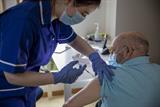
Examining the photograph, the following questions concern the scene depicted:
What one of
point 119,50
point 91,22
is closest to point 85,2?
point 119,50

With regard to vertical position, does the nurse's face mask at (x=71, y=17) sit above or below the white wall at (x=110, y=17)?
above

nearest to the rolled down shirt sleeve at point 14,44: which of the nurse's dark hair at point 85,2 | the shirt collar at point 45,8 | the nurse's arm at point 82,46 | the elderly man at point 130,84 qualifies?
the shirt collar at point 45,8

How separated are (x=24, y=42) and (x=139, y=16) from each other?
5.82 ft

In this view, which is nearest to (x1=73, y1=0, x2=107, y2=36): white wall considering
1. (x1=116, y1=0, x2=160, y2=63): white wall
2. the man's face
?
(x1=116, y1=0, x2=160, y2=63): white wall

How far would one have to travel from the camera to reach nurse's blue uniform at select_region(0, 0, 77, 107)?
3.73 ft

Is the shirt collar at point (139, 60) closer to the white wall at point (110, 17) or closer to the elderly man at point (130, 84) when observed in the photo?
the elderly man at point (130, 84)

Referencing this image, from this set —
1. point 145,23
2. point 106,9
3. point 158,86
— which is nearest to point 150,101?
point 158,86

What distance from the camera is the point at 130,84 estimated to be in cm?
121

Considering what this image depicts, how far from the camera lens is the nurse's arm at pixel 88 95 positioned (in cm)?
128

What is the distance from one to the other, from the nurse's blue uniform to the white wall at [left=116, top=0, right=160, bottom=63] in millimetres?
1295

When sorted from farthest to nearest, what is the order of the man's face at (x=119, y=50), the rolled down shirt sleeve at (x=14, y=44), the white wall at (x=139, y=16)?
the white wall at (x=139, y=16) → the man's face at (x=119, y=50) → the rolled down shirt sleeve at (x=14, y=44)

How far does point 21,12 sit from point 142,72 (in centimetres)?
63

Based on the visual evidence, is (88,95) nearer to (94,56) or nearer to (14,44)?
(94,56)

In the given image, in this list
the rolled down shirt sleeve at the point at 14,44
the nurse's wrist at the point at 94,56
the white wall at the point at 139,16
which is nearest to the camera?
the rolled down shirt sleeve at the point at 14,44
